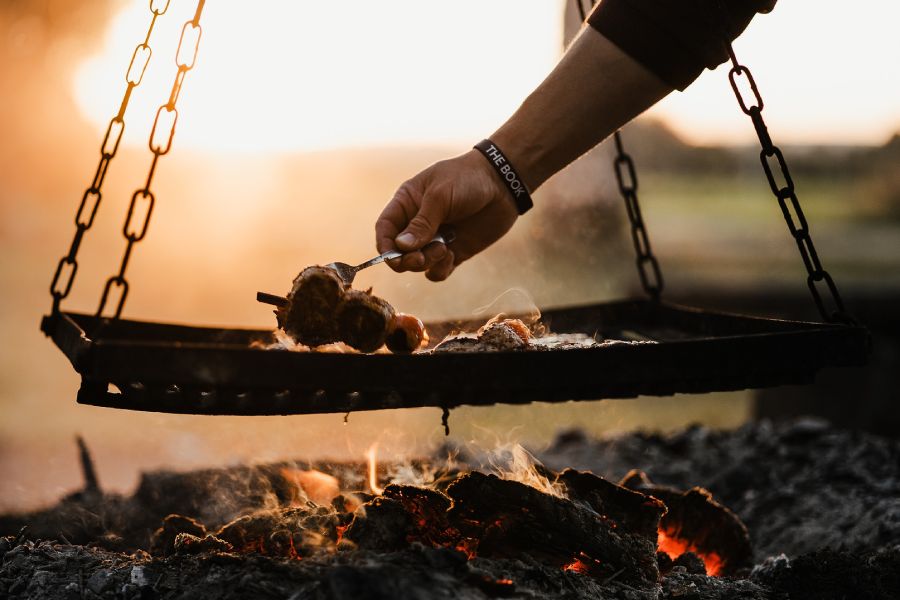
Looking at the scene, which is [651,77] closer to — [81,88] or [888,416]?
[888,416]

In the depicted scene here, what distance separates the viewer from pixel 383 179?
62.5 feet

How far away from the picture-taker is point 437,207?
2.72m

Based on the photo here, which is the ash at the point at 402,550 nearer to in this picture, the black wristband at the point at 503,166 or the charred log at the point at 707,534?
the charred log at the point at 707,534

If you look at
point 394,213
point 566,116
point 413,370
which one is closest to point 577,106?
point 566,116

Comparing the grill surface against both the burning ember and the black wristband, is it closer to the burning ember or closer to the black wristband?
the burning ember

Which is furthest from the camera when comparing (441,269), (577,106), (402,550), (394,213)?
(441,269)

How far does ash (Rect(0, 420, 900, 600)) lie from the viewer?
2041mm

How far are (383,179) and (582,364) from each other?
1755cm

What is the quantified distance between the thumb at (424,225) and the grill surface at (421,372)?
31.1 inches

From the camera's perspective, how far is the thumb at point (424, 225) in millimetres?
2617

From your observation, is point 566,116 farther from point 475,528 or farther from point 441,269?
point 475,528

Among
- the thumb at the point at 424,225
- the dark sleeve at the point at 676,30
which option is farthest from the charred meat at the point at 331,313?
the dark sleeve at the point at 676,30

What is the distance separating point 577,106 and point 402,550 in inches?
59.5

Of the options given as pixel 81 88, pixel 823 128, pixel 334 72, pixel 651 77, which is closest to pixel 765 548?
pixel 651 77
